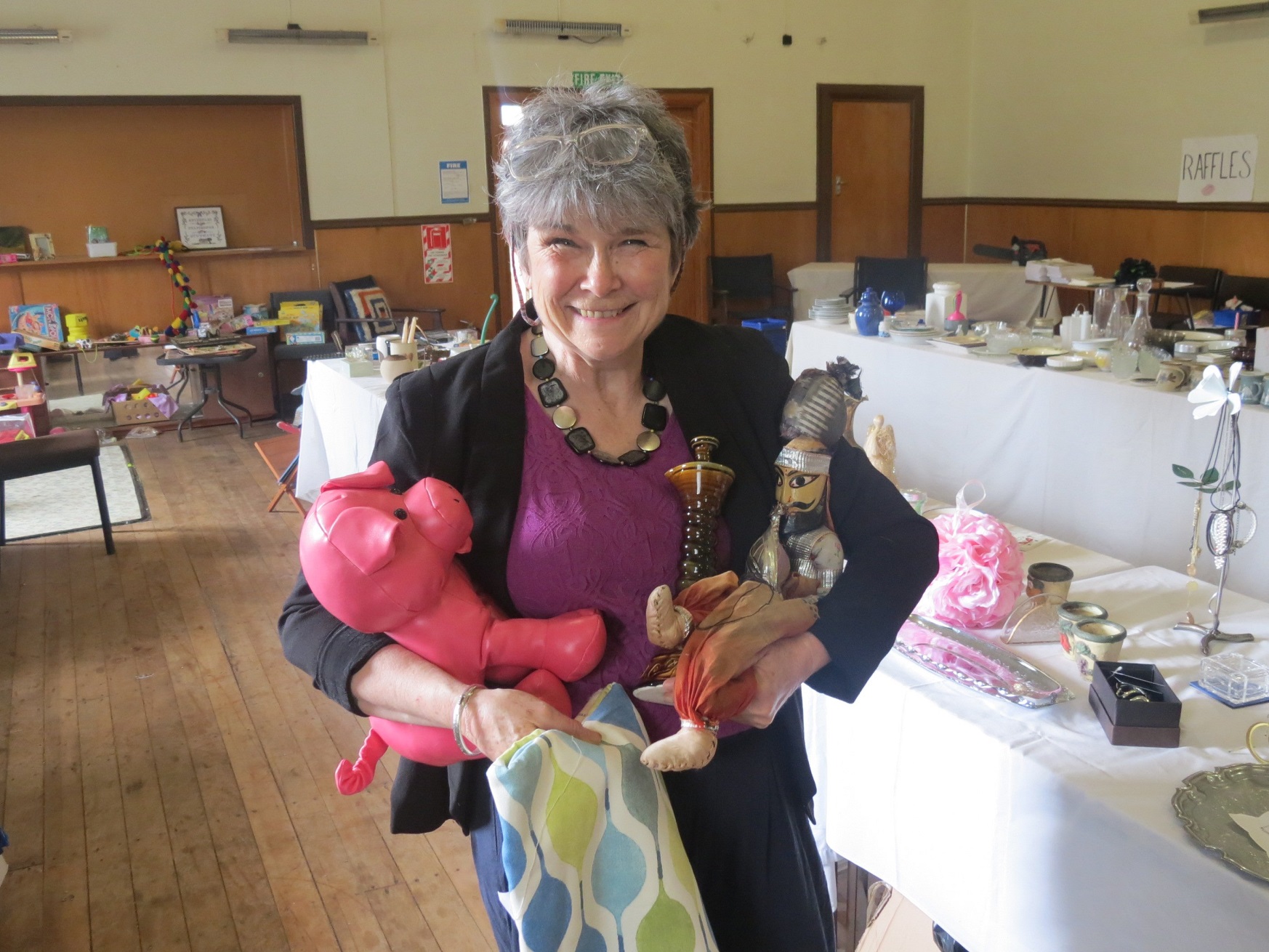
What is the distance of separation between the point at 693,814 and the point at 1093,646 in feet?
2.58

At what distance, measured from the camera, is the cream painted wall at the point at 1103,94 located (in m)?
6.74

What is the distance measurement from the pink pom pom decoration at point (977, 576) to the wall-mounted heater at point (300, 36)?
6524 mm

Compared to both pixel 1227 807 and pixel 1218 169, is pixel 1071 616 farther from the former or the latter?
pixel 1218 169

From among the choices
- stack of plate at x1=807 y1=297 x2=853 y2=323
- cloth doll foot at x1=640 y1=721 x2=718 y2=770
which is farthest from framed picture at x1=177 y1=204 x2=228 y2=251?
cloth doll foot at x1=640 y1=721 x2=718 y2=770

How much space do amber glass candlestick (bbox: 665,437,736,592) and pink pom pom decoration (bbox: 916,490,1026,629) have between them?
0.75m

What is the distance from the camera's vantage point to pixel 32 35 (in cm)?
629

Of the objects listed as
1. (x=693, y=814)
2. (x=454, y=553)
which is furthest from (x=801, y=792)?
(x=454, y=553)

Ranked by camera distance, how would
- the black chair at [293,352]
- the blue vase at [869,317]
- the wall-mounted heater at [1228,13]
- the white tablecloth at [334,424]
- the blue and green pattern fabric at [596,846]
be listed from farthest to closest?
the black chair at [293,352], the wall-mounted heater at [1228,13], the blue vase at [869,317], the white tablecloth at [334,424], the blue and green pattern fabric at [596,846]

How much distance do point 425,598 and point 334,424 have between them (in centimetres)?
371

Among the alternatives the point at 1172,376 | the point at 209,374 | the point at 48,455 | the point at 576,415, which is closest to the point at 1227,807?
the point at 576,415

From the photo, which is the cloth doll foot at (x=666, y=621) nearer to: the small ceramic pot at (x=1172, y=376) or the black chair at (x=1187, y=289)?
the small ceramic pot at (x=1172, y=376)

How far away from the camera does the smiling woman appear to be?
105cm

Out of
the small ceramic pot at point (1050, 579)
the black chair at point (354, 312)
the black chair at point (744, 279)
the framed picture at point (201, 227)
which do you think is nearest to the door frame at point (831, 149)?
the black chair at point (744, 279)

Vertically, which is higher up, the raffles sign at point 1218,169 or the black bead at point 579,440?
the raffles sign at point 1218,169
